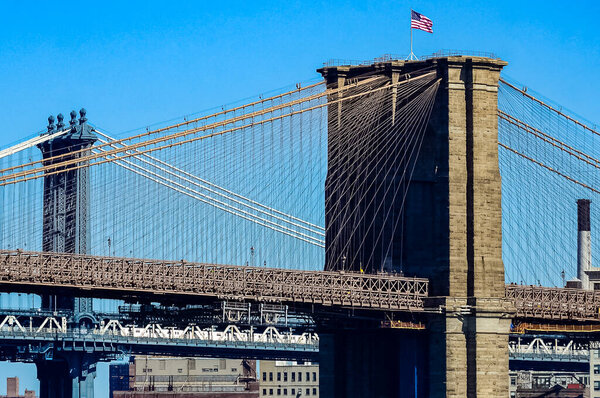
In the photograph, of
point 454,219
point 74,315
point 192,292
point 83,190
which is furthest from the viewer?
point 74,315

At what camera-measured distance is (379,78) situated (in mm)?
122125

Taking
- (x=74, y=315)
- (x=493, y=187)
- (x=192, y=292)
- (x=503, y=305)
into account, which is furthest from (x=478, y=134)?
(x=74, y=315)

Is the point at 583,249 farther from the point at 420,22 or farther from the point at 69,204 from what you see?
the point at 420,22

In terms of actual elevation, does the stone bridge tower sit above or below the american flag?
below

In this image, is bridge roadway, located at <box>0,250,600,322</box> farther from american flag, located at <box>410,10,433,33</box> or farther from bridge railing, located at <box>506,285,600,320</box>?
american flag, located at <box>410,10,433,33</box>

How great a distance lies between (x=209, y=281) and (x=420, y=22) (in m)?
24.3

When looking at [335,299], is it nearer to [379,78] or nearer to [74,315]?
[379,78]

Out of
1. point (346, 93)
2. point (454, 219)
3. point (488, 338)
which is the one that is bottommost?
point (488, 338)

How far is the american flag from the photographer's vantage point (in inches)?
4825

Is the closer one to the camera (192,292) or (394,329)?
(192,292)

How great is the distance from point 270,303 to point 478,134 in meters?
17.8

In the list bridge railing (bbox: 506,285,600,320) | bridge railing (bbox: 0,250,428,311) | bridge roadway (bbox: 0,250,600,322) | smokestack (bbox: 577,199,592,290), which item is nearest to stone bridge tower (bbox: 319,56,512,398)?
bridge roadway (bbox: 0,250,600,322)

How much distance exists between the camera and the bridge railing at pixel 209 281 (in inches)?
4198

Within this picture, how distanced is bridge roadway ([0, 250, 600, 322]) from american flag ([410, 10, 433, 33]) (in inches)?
658
